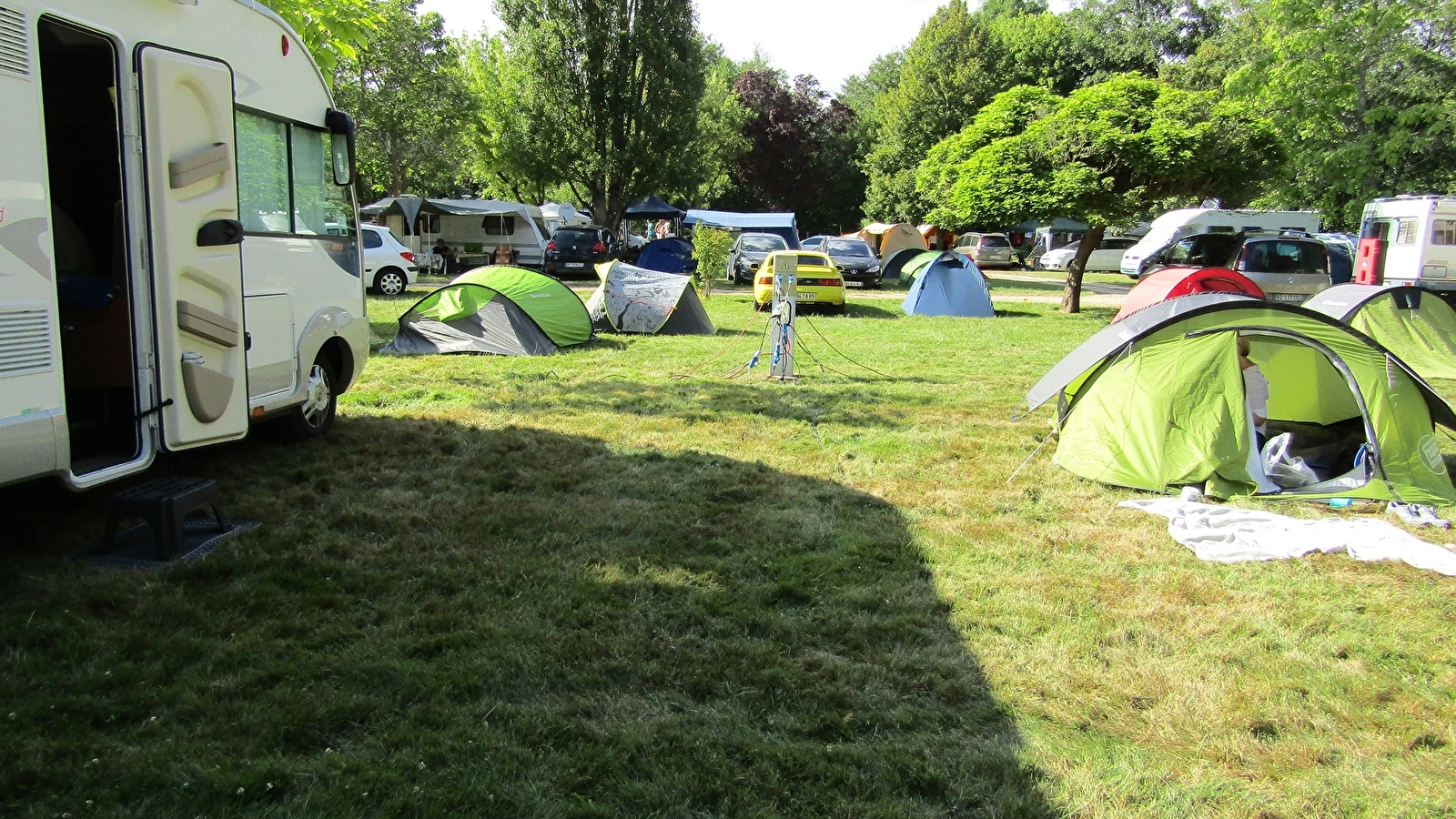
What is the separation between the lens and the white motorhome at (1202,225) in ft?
91.6

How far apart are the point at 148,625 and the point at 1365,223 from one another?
21.2 metres

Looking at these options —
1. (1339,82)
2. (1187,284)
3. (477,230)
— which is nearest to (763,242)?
(477,230)

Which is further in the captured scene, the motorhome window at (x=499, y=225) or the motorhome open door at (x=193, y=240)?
the motorhome window at (x=499, y=225)

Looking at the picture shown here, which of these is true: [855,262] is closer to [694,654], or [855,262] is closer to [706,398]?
[706,398]

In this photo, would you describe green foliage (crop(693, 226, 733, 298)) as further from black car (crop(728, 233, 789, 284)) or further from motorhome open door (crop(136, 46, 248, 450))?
motorhome open door (crop(136, 46, 248, 450))

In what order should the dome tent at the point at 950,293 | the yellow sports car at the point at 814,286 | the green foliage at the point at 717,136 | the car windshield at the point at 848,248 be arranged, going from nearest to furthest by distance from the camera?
the yellow sports car at the point at 814,286, the dome tent at the point at 950,293, the car windshield at the point at 848,248, the green foliage at the point at 717,136

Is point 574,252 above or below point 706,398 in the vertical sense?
above

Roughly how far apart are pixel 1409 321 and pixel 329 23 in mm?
11951

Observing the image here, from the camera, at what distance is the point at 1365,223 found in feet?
60.0

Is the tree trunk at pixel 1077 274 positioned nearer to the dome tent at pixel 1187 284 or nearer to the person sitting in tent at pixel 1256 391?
the dome tent at pixel 1187 284

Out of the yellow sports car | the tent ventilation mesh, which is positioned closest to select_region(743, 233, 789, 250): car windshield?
the yellow sports car

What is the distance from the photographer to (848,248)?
24219 mm

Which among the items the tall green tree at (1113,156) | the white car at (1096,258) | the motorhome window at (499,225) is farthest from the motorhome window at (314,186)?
the white car at (1096,258)

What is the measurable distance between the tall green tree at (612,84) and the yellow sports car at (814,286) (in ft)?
36.1
